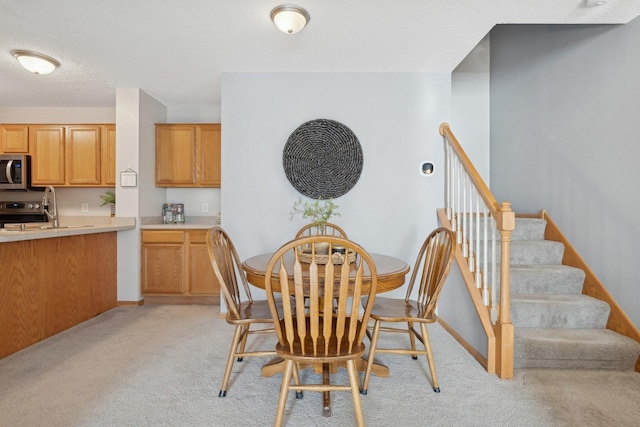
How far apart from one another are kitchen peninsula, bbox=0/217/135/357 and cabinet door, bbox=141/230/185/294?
0.92 ft

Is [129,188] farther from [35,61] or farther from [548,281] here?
[548,281]

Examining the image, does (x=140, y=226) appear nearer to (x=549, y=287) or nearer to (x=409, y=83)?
(x=409, y=83)

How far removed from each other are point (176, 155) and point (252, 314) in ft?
9.12

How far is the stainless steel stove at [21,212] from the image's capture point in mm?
4081

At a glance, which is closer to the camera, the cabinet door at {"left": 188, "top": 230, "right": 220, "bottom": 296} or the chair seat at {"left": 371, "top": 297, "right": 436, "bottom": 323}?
the chair seat at {"left": 371, "top": 297, "right": 436, "bottom": 323}

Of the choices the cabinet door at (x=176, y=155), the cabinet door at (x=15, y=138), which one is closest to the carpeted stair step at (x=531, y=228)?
the cabinet door at (x=176, y=155)

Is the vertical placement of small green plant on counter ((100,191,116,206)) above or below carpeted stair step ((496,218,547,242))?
above

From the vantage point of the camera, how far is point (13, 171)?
12.8 feet

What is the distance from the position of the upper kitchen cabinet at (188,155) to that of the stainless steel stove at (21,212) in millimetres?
1565

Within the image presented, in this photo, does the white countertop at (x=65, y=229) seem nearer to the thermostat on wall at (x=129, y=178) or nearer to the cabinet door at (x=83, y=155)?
the thermostat on wall at (x=129, y=178)

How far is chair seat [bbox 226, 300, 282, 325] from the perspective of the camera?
1.82 metres

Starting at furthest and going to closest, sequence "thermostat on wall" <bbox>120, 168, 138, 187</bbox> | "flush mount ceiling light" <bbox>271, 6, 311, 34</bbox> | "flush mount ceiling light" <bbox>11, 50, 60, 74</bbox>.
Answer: "thermostat on wall" <bbox>120, 168, 138, 187</bbox> → "flush mount ceiling light" <bbox>11, 50, 60, 74</bbox> → "flush mount ceiling light" <bbox>271, 6, 311, 34</bbox>

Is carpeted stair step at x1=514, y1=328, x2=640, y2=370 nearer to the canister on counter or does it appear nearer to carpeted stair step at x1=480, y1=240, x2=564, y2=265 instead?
carpeted stair step at x1=480, y1=240, x2=564, y2=265

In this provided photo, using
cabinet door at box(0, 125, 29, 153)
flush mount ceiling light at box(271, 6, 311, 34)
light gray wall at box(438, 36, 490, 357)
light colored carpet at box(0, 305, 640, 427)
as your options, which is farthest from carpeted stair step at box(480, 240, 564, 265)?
cabinet door at box(0, 125, 29, 153)
